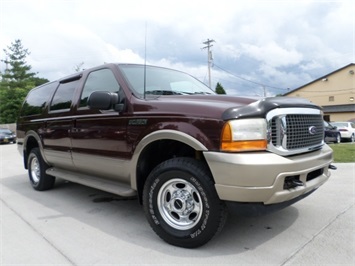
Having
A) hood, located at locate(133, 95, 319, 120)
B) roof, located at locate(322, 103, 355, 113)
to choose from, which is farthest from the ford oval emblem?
roof, located at locate(322, 103, 355, 113)

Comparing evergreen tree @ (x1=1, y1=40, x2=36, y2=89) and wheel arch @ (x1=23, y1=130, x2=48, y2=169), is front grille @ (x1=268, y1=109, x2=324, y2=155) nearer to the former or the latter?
wheel arch @ (x1=23, y1=130, x2=48, y2=169)

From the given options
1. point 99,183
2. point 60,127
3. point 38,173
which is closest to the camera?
point 99,183

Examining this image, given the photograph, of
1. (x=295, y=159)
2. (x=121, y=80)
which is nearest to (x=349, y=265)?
(x=295, y=159)

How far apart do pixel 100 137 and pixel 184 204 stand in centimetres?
145

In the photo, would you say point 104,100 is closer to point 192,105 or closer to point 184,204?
point 192,105

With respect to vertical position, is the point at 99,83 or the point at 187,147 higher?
the point at 99,83

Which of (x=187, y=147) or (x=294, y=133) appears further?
(x=187, y=147)

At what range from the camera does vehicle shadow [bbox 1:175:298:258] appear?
2.98 m

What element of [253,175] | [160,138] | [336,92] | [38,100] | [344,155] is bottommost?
[344,155]

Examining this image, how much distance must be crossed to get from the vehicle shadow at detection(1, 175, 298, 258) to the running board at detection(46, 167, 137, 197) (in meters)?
0.42

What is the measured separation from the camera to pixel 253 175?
2520mm

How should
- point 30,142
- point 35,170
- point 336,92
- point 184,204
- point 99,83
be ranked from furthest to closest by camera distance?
point 336,92 < point 30,142 < point 35,170 < point 99,83 < point 184,204

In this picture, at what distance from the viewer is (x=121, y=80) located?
3.70m

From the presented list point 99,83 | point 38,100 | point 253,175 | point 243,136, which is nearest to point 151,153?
point 243,136
